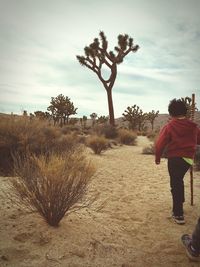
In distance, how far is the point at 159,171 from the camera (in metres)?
8.26

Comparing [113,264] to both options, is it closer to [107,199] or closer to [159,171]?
[107,199]

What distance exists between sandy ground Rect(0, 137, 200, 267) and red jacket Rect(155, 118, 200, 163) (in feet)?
3.24

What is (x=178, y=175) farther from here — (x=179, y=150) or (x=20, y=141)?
(x=20, y=141)

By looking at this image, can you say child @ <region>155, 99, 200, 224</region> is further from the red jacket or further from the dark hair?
the dark hair

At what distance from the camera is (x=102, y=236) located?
131 inches

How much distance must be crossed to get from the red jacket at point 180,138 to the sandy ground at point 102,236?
99 cm

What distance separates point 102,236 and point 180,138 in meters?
1.67

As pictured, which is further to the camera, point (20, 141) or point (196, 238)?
point (20, 141)

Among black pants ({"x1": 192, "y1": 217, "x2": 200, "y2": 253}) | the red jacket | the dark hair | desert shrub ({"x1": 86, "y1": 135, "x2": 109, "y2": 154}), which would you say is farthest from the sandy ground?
desert shrub ({"x1": 86, "y1": 135, "x2": 109, "y2": 154})

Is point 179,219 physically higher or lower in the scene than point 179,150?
lower

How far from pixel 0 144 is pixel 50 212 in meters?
3.99

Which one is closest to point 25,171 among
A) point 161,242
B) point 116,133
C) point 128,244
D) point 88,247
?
point 88,247

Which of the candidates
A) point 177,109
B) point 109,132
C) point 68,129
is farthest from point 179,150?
point 68,129

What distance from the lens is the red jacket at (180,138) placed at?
3844 mm
